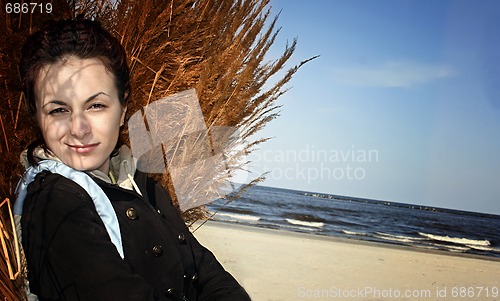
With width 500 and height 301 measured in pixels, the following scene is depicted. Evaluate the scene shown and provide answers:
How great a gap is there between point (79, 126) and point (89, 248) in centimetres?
38

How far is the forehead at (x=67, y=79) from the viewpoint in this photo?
1203mm

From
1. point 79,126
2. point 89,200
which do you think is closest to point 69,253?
point 89,200

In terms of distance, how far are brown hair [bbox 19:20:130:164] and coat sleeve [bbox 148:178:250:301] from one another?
0.47 metres

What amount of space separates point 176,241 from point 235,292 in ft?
0.92

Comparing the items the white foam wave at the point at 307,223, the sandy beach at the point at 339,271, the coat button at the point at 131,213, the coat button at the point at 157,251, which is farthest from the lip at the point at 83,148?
the white foam wave at the point at 307,223

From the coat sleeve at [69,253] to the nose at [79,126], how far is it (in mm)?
189

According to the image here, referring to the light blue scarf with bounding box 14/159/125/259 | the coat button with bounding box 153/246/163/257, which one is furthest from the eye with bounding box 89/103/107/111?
the coat button with bounding box 153/246/163/257

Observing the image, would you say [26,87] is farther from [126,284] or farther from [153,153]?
[153,153]

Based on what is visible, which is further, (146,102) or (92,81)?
(146,102)

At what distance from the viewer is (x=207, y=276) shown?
1462mm

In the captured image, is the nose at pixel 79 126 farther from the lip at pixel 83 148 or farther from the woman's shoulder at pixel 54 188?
the woman's shoulder at pixel 54 188

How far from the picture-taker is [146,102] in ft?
6.63

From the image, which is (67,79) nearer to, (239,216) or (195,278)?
(195,278)

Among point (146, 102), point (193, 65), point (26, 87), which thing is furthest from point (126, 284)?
point (193, 65)
